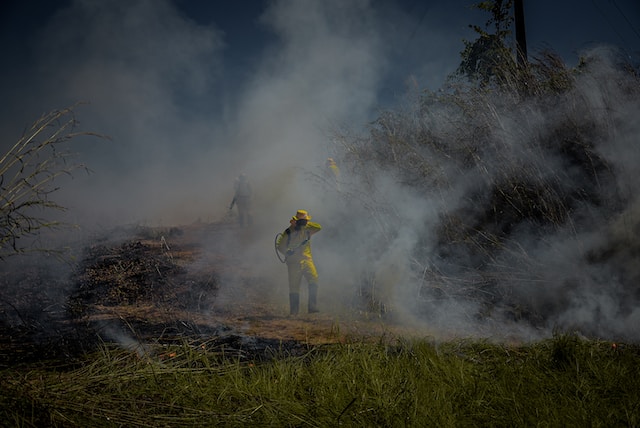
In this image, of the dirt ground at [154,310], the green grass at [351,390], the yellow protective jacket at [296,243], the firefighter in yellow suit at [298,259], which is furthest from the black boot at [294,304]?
the green grass at [351,390]

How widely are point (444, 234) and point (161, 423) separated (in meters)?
4.96

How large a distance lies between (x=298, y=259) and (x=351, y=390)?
4029 mm

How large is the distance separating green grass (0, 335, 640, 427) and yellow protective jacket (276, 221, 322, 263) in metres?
3.18

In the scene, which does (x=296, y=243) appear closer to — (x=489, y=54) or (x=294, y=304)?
(x=294, y=304)

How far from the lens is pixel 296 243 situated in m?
6.93

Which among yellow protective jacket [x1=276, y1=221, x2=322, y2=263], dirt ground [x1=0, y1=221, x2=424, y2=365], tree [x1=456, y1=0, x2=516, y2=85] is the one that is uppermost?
tree [x1=456, y1=0, x2=516, y2=85]

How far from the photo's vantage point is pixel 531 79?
563 cm

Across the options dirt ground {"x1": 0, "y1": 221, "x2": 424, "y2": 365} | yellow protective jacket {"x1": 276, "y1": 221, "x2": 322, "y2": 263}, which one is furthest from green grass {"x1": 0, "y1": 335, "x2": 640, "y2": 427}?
yellow protective jacket {"x1": 276, "y1": 221, "x2": 322, "y2": 263}

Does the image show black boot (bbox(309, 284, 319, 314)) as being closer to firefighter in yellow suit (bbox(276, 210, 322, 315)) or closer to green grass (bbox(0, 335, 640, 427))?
firefighter in yellow suit (bbox(276, 210, 322, 315))

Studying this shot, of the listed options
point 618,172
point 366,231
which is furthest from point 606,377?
point 366,231

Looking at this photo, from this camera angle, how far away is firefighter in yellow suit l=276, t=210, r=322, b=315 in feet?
22.2

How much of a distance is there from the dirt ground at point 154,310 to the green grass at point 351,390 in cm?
71

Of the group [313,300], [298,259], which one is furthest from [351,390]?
[298,259]

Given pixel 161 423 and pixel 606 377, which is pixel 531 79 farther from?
pixel 161 423
